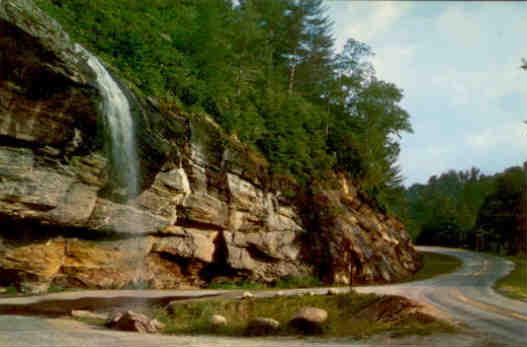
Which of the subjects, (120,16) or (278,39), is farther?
(278,39)

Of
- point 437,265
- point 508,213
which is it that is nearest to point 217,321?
point 437,265

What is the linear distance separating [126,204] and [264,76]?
1787cm

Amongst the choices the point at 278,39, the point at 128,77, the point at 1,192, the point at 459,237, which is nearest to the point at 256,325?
the point at 1,192

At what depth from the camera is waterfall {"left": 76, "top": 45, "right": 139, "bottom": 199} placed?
1584 cm

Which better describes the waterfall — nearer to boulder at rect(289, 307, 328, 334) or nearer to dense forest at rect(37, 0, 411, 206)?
dense forest at rect(37, 0, 411, 206)

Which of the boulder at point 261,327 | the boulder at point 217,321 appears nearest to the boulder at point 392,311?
the boulder at point 261,327

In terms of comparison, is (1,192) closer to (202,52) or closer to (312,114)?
(202,52)

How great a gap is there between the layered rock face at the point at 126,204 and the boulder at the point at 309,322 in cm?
1020

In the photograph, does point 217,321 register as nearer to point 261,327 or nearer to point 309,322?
point 261,327

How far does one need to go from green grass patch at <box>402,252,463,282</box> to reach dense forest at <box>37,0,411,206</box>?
6.84 meters

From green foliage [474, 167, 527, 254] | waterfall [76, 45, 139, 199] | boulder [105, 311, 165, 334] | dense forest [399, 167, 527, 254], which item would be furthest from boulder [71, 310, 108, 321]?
Result: green foliage [474, 167, 527, 254]

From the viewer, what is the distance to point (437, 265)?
120 feet

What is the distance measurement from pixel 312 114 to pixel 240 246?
15.3 m

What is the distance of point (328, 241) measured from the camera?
2544cm
